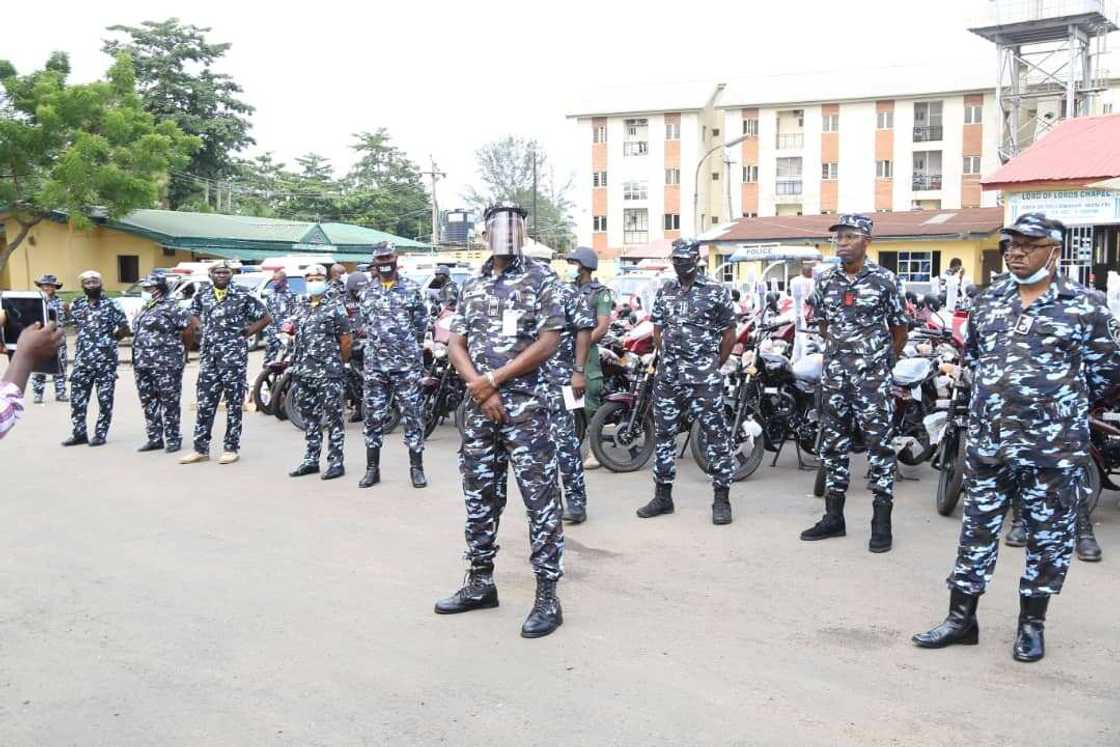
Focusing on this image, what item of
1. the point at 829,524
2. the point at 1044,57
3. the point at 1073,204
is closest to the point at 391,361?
the point at 829,524

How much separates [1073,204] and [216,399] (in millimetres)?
16868

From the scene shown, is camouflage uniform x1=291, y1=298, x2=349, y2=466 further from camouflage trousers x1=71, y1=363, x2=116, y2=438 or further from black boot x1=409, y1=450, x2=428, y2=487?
camouflage trousers x1=71, y1=363, x2=116, y2=438

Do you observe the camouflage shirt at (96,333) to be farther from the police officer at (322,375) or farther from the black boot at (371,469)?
the black boot at (371,469)

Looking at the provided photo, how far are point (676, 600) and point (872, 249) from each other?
37011mm

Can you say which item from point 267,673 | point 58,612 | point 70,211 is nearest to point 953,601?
point 267,673

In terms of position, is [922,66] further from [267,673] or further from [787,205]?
[267,673]

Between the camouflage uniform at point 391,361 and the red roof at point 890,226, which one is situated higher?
the red roof at point 890,226

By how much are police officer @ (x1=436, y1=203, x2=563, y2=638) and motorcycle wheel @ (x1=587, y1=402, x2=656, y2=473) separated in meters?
3.47

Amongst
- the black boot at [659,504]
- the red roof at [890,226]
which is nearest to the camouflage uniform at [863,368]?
the black boot at [659,504]

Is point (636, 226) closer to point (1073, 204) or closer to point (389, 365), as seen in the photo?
point (1073, 204)

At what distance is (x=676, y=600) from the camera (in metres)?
5.20

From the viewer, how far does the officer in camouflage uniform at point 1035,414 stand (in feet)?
13.9

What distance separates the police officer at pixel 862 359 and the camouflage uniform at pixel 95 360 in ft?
24.4

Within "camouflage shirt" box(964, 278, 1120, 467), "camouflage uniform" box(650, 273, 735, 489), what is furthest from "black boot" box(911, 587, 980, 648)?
"camouflage uniform" box(650, 273, 735, 489)
